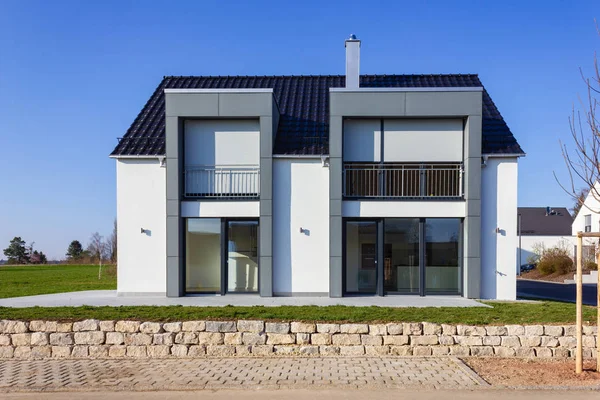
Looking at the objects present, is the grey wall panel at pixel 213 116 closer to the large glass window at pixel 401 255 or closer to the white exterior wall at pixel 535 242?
the large glass window at pixel 401 255

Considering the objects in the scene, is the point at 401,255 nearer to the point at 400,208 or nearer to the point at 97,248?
the point at 400,208

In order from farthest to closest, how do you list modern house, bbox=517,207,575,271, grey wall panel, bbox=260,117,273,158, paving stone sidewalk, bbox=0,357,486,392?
1. modern house, bbox=517,207,575,271
2. grey wall panel, bbox=260,117,273,158
3. paving stone sidewalk, bbox=0,357,486,392

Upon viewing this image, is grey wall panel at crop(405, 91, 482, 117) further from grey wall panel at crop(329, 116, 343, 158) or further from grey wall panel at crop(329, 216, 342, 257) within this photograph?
grey wall panel at crop(329, 216, 342, 257)

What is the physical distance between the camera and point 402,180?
49.6 ft

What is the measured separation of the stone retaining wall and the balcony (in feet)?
21.7

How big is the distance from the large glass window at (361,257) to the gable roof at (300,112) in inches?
101

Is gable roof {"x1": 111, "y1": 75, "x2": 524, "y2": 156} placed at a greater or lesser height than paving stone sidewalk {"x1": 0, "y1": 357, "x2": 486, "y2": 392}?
greater

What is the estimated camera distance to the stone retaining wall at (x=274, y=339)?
8.77 metres

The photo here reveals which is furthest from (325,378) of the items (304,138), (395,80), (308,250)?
(395,80)

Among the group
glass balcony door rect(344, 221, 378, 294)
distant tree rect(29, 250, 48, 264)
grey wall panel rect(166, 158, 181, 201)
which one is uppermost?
grey wall panel rect(166, 158, 181, 201)

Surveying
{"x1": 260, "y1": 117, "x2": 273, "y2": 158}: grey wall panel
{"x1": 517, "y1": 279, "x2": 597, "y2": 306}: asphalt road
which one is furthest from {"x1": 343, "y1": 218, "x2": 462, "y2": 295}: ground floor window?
{"x1": 517, "y1": 279, "x2": 597, "y2": 306}: asphalt road

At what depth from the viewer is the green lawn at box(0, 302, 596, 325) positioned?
9531 mm

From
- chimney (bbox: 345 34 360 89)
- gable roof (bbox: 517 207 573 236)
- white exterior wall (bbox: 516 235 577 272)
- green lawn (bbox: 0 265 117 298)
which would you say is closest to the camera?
chimney (bbox: 345 34 360 89)

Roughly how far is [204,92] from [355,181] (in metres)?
5.10
